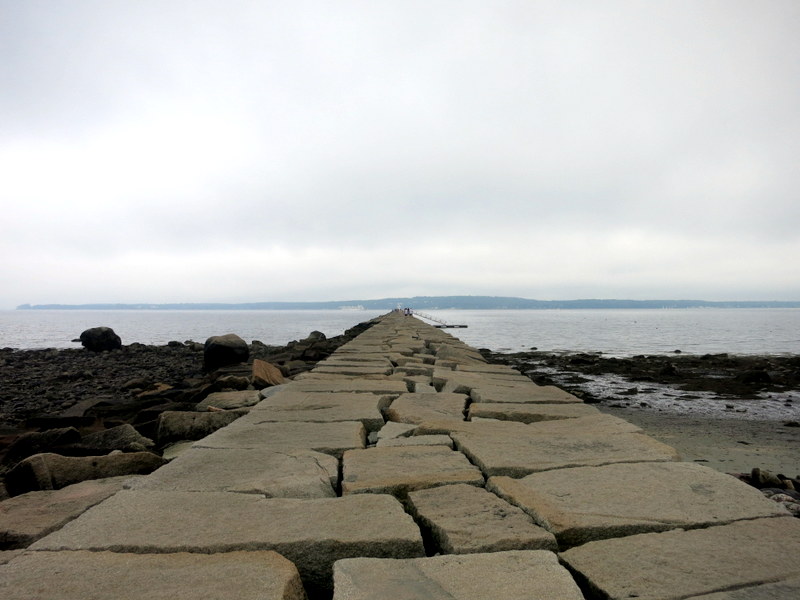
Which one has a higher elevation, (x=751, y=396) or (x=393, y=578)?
(x=393, y=578)

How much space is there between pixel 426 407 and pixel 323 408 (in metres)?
0.60

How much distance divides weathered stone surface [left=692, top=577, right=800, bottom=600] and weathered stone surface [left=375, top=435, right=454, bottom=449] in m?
1.19

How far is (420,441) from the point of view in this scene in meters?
2.14

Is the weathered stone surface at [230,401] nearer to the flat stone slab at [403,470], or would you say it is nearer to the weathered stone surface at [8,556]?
the flat stone slab at [403,470]

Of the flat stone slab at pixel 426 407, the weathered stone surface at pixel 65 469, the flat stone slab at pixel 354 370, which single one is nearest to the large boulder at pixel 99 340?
the flat stone slab at pixel 354 370

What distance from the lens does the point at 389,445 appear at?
212cm

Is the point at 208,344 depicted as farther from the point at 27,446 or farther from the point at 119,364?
the point at 27,446

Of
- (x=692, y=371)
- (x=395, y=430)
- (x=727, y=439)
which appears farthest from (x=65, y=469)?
(x=692, y=371)

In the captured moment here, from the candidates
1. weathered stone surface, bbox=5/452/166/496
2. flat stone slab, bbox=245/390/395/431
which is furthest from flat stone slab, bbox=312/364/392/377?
weathered stone surface, bbox=5/452/166/496

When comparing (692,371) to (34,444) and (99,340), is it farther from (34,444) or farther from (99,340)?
(99,340)

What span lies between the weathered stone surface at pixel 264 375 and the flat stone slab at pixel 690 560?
381 centimetres

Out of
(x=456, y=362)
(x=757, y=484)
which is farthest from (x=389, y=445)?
(x=456, y=362)

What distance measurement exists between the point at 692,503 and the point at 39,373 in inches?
547

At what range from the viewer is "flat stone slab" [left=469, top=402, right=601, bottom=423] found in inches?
104
